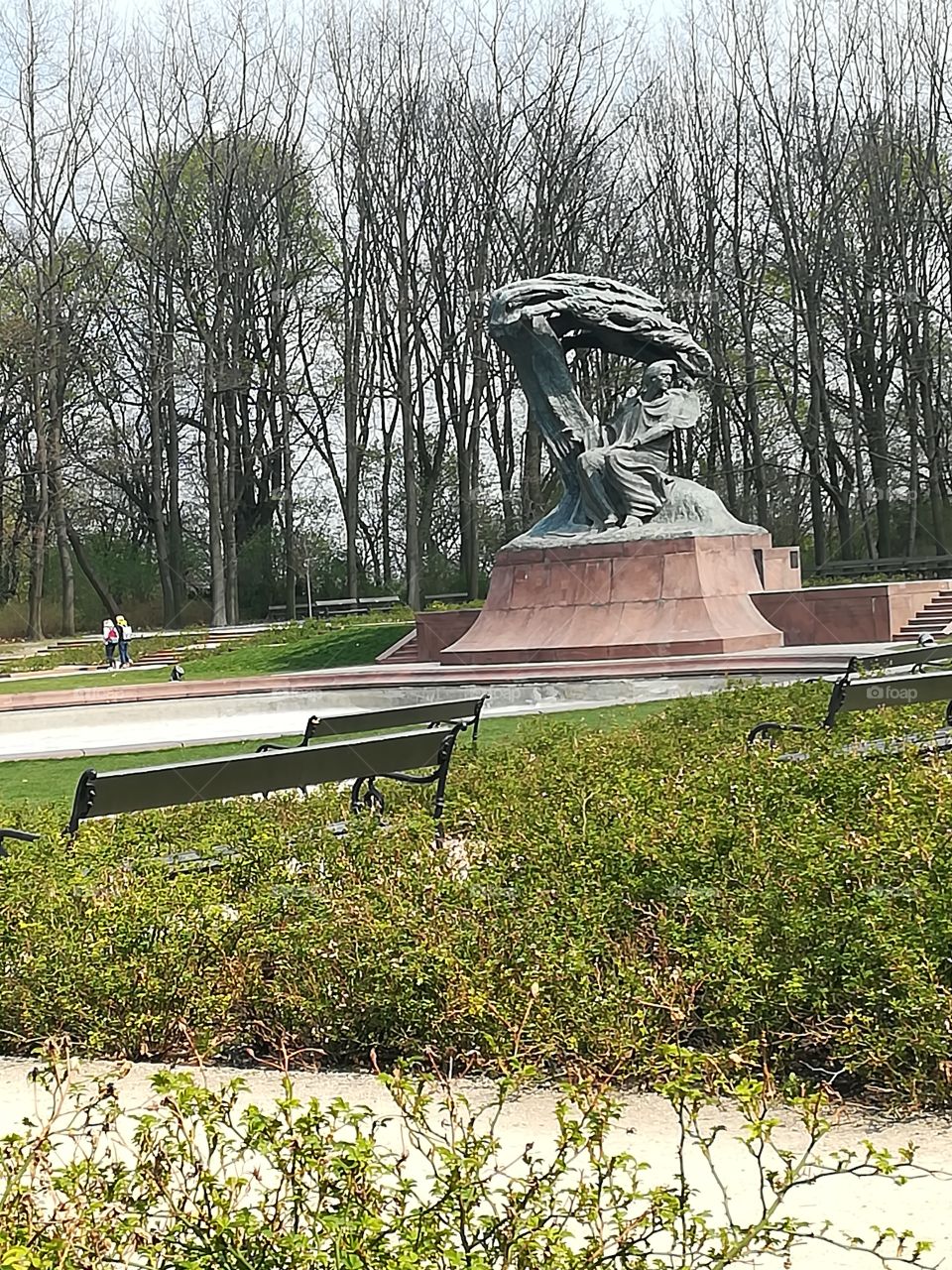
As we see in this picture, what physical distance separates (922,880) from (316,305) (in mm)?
44516

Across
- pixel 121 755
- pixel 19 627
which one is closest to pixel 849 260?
pixel 19 627

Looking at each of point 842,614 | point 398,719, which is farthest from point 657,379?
point 398,719

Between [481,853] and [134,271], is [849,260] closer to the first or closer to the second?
[134,271]

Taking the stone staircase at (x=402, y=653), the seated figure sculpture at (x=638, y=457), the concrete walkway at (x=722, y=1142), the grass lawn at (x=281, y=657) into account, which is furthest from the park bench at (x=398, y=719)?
the stone staircase at (x=402, y=653)

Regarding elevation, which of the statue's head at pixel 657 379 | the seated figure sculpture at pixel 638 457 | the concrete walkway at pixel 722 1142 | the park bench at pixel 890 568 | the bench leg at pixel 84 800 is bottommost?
the concrete walkway at pixel 722 1142

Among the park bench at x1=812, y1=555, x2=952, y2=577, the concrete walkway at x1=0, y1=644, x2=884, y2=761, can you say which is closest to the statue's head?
the concrete walkway at x1=0, y1=644, x2=884, y2=761

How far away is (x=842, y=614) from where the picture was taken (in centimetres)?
2347

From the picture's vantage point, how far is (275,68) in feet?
138

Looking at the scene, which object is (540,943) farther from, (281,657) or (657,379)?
(281,657)

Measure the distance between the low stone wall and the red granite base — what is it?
1.26 feet

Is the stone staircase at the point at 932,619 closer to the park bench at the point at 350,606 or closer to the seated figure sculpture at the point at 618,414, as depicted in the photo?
the seated figure sculpture at the point at 618,414

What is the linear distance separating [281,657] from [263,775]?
2178 centimetres

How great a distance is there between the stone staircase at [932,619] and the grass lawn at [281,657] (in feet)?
32.0

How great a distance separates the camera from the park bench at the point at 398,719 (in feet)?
31.7
